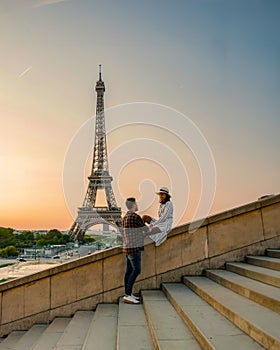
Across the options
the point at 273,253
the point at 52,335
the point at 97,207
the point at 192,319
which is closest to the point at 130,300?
the point at 52,335

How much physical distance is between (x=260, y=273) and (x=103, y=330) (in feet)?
7.79

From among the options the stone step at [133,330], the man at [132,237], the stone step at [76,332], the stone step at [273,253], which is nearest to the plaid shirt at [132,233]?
the man at [132,237]

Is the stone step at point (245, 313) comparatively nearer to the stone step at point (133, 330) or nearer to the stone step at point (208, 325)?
the stone step at point (208, 325)

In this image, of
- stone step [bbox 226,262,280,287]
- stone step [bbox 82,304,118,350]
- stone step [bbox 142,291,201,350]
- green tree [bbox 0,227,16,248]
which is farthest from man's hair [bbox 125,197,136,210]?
green tree [bbox 0,227,16,248]

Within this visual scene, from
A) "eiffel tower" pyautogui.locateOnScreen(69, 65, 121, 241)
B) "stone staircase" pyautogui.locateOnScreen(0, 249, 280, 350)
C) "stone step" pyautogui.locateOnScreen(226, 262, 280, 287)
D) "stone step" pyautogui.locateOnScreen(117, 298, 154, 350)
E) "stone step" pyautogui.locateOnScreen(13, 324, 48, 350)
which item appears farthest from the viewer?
"eiffel tower" pyautogui.locateOnScreen(69, 65, 121, 241)

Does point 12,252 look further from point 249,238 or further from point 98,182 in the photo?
point 249,238

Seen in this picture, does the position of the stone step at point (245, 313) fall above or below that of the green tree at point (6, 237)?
below

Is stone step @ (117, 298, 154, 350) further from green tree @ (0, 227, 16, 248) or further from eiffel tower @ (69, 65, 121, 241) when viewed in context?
green tree @ (0, 227, 16, 248)

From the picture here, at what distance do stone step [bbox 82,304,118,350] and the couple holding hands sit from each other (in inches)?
16.6

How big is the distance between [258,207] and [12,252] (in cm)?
5495

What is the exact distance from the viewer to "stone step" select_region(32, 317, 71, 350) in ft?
15.7

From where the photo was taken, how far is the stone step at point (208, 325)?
3.31 meters

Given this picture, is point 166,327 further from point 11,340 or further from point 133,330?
point 11,340

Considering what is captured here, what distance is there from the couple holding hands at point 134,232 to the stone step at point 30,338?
5.01 ft
